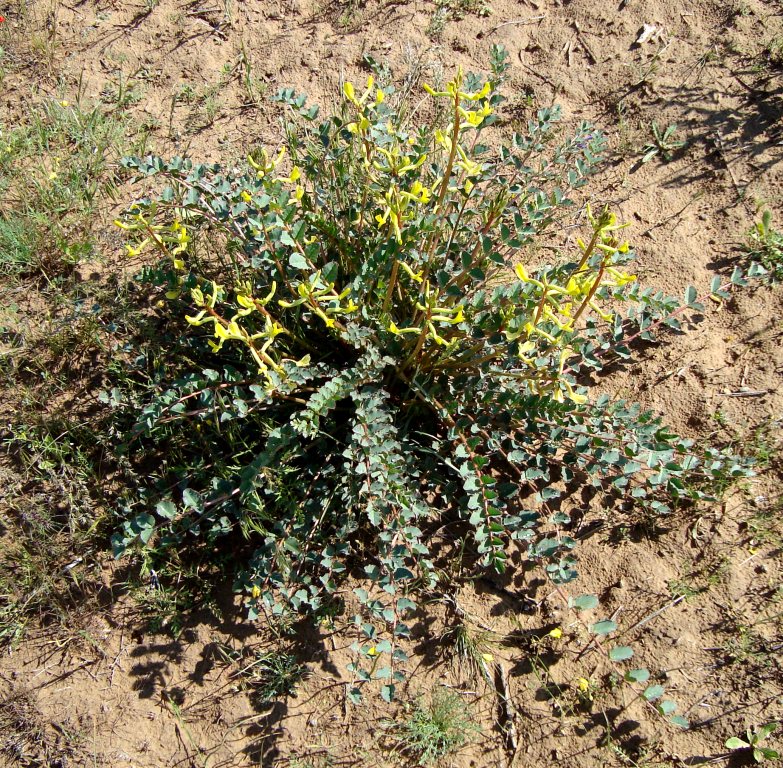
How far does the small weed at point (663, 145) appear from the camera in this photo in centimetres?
353

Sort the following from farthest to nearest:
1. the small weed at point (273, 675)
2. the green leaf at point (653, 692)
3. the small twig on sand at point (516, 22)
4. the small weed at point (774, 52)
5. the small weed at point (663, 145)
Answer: the small twig on sand at point (516, 22) → the small weed at point (774, 52) → the small weed at point (663, 145) → the small weed at point (273, 675) → the green leaf at point (653, 692)

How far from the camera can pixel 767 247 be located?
3.17m

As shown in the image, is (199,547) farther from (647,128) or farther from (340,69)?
(647,128)

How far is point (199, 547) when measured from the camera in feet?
8.73

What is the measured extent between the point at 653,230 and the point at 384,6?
223cm

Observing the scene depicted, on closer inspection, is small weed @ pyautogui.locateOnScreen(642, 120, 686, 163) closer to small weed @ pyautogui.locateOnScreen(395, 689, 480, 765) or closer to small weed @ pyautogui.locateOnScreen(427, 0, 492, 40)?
small weed @ pyautogui.locateOnScreen(427, 0, 492, 40)

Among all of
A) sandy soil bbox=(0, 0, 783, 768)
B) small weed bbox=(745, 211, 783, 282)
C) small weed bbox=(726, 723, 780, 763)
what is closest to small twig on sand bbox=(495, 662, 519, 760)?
sandy soil bbox=(0, 0, 783, 768)

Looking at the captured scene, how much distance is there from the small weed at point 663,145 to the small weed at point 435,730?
2.85 meters

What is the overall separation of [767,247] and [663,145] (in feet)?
2.60

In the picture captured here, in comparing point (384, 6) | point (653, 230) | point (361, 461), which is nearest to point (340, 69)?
point (384, 6)

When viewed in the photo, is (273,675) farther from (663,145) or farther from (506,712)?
(663,145)

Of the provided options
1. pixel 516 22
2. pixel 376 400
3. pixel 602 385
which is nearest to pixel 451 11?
pixel 516 22

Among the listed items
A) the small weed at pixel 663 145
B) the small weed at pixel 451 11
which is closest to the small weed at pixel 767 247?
the small weed at pixel 663 145

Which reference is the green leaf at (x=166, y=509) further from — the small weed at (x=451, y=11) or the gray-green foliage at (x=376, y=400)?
the small weed at (x=451, y=11)
